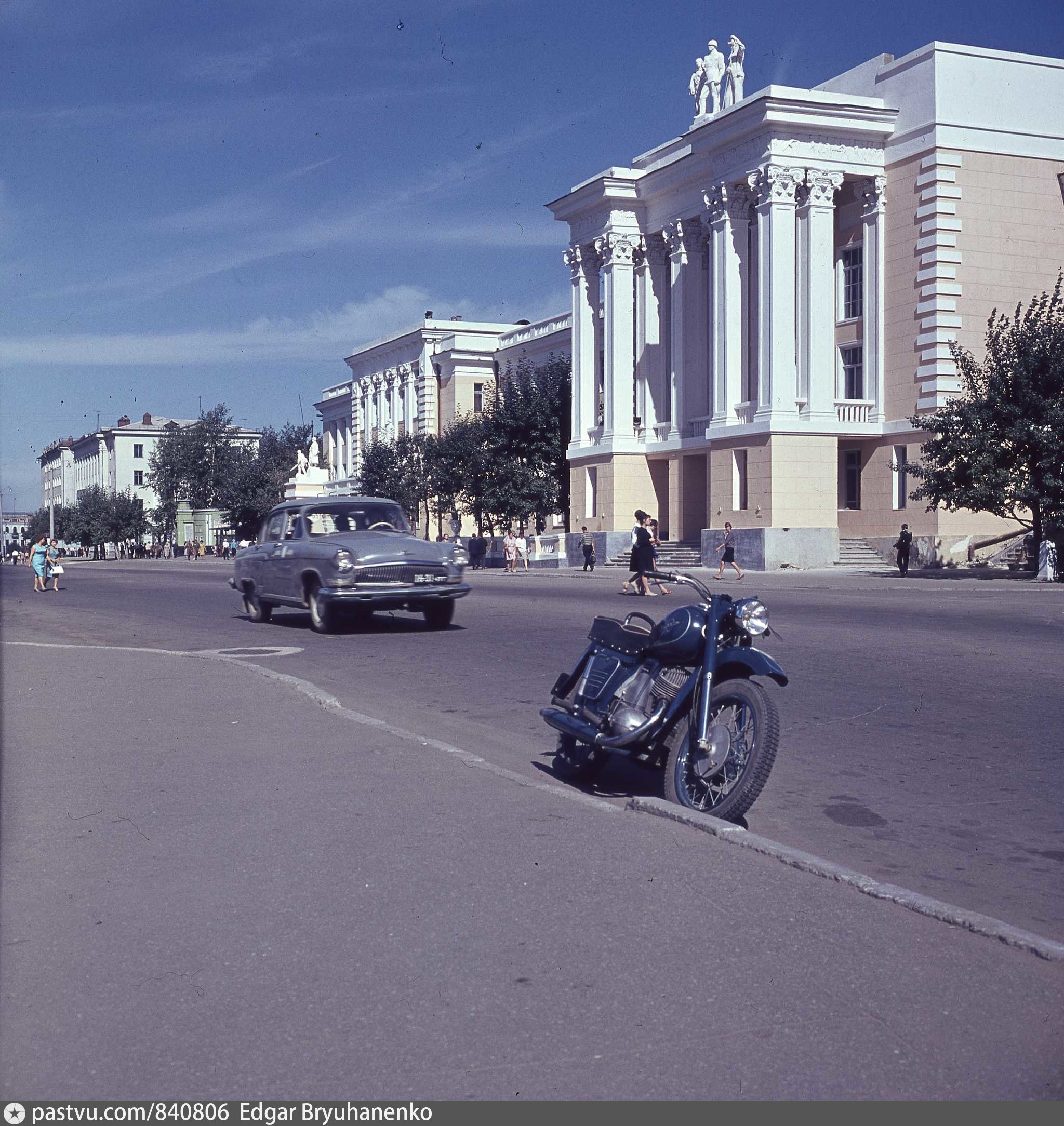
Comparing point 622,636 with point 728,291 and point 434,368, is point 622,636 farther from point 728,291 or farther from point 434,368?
point 434,368

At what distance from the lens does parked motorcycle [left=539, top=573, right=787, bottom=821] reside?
634 centimetres

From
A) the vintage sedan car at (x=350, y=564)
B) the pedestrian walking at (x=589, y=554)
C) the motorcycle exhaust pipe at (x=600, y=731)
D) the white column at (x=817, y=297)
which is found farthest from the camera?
the pedestrian walking at (x=589, y=554)

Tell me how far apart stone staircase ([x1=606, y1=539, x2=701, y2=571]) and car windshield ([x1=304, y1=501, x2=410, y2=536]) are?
86.5ft

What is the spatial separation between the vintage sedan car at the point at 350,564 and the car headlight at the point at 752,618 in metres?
11.2

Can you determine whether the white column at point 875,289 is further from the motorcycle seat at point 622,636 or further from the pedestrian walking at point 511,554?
the motorcycle seat at point 622,636

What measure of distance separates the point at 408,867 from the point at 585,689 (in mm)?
2322

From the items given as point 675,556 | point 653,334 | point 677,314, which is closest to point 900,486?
point 675,556

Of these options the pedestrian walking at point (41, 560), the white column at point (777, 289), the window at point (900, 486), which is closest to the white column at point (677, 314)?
the white column at point (777, 289)

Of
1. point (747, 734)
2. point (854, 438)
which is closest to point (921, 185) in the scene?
point (854, 438)

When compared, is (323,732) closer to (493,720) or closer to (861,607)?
(493,720)

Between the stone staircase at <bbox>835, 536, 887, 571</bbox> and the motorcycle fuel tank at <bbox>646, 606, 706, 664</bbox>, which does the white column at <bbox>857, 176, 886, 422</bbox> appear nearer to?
the stone staircase at <bbox>835, 536, 887, 571</bbox>

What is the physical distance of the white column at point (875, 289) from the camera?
45.4 m

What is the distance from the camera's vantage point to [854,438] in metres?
45.7

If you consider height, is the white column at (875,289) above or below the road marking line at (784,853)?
above
